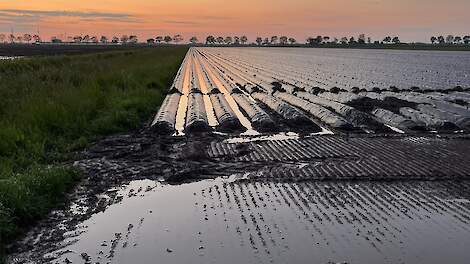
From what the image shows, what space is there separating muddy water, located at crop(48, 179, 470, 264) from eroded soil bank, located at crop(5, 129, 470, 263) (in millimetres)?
17

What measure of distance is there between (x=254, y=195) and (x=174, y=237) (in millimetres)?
2048

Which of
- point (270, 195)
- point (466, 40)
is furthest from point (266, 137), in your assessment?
point (466, 40)

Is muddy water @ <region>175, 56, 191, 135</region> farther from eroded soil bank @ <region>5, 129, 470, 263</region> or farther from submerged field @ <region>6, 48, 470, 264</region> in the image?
eroded soil bank @ <region>5, 129, 470, 263</region>

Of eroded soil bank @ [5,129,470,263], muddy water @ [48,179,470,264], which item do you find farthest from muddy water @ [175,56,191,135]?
muddy water @ [48,179,470,264]

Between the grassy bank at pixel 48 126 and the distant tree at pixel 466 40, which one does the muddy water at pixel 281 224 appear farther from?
the distant tree at pixel 466 40

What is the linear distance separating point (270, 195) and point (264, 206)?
2.03 ft

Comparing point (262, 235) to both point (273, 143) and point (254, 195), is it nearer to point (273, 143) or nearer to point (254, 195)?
point (254, 195)

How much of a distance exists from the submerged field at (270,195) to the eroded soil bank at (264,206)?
0.8 inches

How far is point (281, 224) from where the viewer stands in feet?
23.0

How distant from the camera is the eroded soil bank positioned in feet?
20.3

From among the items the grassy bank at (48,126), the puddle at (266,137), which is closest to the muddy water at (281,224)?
the grassy bank at (48,126)

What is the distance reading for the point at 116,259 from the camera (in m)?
6.00

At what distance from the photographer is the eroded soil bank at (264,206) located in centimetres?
618

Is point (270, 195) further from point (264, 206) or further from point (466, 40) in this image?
point (466, 40)
